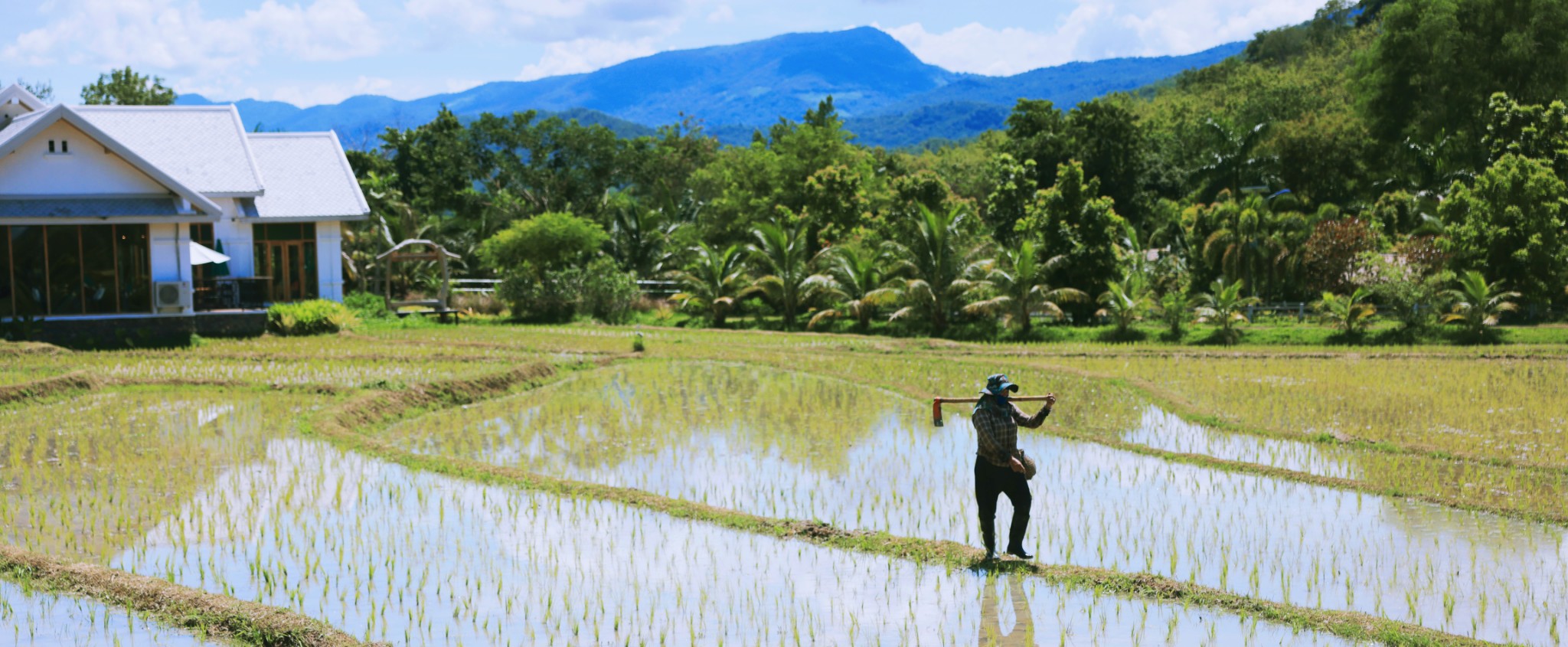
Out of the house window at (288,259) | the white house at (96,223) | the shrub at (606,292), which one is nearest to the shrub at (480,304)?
the shrub at (606,292)

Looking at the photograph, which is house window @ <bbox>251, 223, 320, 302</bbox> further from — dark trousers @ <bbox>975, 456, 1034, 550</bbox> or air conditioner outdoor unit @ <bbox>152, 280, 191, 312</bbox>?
dark trousers @ <bbox>975, 456, 1034, 550</bbox>

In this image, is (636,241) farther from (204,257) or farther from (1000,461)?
(1000,461)

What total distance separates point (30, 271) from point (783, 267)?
1516 cm

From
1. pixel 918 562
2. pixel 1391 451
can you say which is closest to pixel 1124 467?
pixel 1391 451

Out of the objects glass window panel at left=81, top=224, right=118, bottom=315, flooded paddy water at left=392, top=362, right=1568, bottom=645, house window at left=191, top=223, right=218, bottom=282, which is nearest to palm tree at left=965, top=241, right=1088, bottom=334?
flooded paddy water at left=392, top=362, right=1568, bottom=645

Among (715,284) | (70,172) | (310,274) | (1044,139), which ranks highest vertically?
(1044,139)

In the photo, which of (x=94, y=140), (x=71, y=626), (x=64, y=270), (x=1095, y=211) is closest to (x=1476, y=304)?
(x=1095, y=211)

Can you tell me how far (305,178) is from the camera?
29.6 m

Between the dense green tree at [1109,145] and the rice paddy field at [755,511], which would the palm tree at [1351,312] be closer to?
the rice paddy field at [755,511]

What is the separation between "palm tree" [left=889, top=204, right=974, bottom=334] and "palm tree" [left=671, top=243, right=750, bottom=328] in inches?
188

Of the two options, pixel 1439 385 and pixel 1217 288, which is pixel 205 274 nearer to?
pixel 1217 288

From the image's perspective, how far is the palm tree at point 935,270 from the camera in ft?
84.4

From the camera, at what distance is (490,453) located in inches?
478

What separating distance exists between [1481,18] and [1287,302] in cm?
1159
